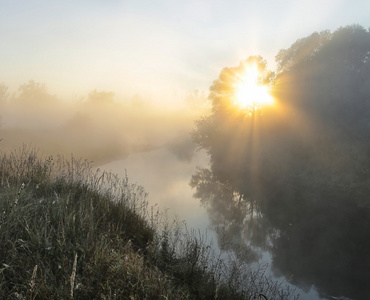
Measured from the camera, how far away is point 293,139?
2483 centimetres

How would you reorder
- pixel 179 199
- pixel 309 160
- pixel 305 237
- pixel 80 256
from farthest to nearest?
pixel 309 160 < pixel 179 199 < pixel 305 237 < pixel 80 256

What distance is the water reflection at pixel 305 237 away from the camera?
9539 mm

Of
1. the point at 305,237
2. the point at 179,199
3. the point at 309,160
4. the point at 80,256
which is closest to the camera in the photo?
the point at 80,256

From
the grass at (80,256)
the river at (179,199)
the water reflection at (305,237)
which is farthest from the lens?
the river at (179,199)

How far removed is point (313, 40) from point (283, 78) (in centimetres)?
620

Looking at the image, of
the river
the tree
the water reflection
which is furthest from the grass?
the tree

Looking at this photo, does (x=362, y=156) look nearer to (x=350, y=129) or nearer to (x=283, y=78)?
(x=350, y=129)

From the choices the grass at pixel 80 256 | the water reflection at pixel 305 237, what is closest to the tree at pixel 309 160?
the water reflection at pixel 305 237

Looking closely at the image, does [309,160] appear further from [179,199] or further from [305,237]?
[179,199]

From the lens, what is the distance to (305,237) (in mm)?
13336

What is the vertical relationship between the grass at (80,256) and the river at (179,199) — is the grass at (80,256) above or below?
below

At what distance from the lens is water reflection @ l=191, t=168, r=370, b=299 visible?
9539mm

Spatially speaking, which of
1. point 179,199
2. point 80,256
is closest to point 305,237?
point 179,199

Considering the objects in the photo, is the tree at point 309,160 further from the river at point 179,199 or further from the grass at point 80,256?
the grass at point 80,256
